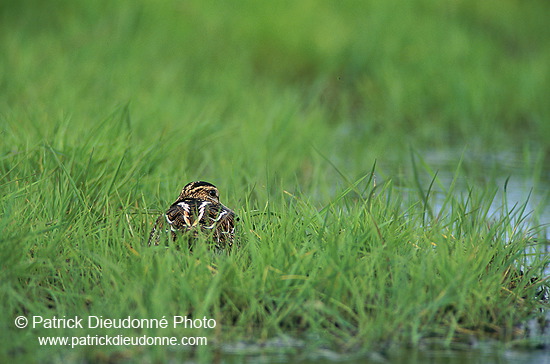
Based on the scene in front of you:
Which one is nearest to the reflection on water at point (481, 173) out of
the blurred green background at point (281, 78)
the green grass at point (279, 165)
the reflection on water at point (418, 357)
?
the green grass at point (279, 165)

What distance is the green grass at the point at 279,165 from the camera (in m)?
4.46

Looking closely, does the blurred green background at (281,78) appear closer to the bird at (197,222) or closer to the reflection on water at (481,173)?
the reflection on water at (481,173)

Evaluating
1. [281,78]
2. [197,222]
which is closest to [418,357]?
[197,222]

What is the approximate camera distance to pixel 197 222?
4.86 m

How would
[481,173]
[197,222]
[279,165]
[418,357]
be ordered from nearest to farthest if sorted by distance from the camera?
[418,357] → [197,222] → [279,165] → [481,173]

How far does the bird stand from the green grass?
0.38 ft

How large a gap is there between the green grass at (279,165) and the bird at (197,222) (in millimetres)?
114

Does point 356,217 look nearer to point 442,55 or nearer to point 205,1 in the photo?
point 442,55

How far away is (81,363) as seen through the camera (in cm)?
401

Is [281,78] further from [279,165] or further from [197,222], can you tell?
[197,222]

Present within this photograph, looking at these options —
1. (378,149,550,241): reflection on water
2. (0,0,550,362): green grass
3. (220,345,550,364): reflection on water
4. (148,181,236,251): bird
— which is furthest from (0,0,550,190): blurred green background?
(220,345,550,364): reflection on water

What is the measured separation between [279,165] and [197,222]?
3.10 meters

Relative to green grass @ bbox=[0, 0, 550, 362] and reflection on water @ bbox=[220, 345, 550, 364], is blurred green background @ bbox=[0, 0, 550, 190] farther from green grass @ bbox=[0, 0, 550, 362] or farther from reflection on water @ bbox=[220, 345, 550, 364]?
reflection on water @ bbox=[220, 345, 550, 364]

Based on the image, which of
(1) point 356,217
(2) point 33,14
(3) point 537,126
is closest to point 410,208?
(1) point 356,217
